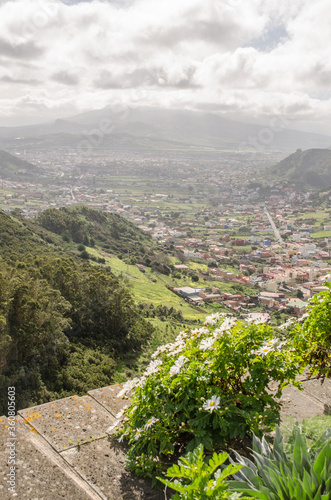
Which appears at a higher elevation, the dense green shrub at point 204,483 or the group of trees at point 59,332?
the dense green shrub at point 204,483

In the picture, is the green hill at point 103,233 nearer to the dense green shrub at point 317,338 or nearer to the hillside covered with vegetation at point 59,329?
the hillside covered with vegetation at point 59,329

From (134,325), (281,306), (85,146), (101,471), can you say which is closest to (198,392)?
(101,471)

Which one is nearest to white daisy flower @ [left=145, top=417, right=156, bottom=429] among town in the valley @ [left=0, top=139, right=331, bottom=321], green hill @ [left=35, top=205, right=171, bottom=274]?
town in the valley @ [left=0, top=139, right=331, bottom=321]

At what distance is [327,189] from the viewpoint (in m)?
104

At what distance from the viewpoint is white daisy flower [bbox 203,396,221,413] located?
190 centimetres

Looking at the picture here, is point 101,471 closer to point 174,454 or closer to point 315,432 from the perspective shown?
point 174,454

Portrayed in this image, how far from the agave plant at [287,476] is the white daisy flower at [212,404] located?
25cm

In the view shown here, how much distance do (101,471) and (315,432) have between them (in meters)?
1.27

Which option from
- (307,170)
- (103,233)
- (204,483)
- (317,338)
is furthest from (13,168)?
(204,483)

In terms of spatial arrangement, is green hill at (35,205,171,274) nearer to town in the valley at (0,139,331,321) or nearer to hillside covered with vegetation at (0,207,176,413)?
town in the valley at (0,139,331,321)

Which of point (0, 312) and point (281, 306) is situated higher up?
point (0, 312)

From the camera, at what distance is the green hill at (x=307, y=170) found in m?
124

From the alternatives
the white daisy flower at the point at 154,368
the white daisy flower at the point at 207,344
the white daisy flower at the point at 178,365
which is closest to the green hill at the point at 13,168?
the white daisy flower at the point at 154,368

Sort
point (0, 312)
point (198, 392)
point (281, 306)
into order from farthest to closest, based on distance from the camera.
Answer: point (281, 306), point (0, 312), point (198, 392)
